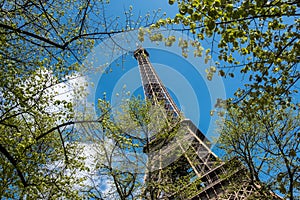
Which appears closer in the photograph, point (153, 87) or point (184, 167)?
point (184, 167)

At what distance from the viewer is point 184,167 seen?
23.5 m

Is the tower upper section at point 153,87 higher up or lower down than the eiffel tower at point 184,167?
higher up

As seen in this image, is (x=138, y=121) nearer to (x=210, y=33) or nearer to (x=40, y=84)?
(x=40, y=84)

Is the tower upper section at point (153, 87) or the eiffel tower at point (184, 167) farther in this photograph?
the tower upper section at point (153, 87)

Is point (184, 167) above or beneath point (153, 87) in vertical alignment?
beneath

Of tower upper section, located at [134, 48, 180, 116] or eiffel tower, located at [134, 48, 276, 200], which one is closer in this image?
eiffel tower, located at [134, 48, 276, 200]

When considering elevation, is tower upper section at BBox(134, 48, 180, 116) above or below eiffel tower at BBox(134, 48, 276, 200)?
above

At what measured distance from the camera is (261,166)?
539 inches

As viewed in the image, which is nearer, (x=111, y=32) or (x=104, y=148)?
(x=111, y=32)

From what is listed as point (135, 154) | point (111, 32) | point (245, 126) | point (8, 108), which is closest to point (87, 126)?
point (135, 154)

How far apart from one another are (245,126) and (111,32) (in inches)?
438

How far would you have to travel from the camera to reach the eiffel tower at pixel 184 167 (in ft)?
49.2

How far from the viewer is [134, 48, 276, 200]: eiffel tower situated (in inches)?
591

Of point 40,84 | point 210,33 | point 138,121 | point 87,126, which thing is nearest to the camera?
point 210,33
